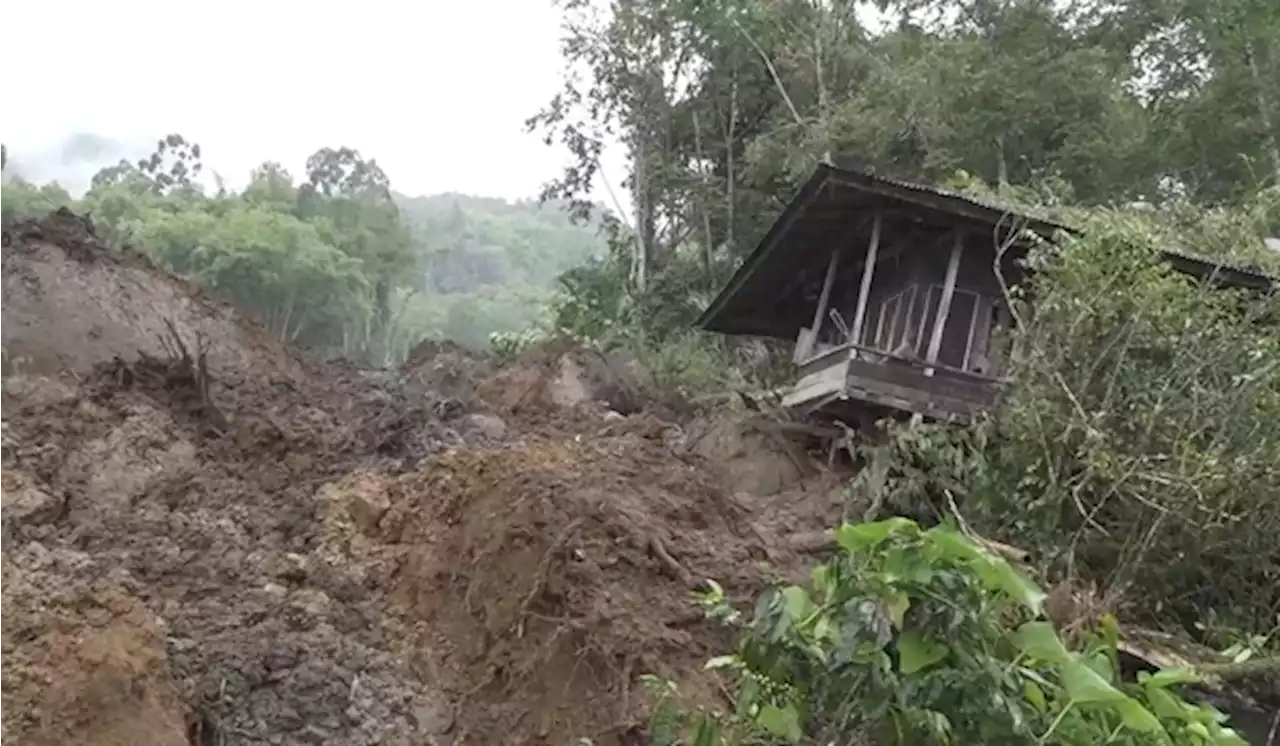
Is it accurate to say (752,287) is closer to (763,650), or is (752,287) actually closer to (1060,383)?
(1060,383)

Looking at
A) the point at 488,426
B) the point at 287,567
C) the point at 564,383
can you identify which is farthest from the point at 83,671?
the point at 564,383

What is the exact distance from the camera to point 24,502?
31.5ft

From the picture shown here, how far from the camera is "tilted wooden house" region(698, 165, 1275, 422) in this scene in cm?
1346

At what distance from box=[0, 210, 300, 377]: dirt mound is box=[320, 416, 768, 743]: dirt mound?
485 centimetres

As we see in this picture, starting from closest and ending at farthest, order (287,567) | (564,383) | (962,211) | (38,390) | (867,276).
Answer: (287,567) < (38,390) < (962,211) < (867,276) < (564,383)

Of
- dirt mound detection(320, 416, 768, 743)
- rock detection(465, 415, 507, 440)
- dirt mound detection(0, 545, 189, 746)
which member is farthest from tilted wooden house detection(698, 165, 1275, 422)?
dirt mound detection(0, 545, 189, 746)

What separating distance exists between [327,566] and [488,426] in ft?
12.0

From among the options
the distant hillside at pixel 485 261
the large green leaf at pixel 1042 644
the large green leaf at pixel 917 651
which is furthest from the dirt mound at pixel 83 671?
the distant hillside at pixel 485 261

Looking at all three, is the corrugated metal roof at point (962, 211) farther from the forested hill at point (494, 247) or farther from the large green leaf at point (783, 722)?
the forested hill at point (494, 247)

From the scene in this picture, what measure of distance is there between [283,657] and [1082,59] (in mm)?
19089

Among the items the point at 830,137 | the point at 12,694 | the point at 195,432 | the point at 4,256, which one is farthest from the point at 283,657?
the point at 830,137

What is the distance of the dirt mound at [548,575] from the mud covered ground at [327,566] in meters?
0.02

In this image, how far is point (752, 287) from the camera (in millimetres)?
18250

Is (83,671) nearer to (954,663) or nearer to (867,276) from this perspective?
(954,663)
